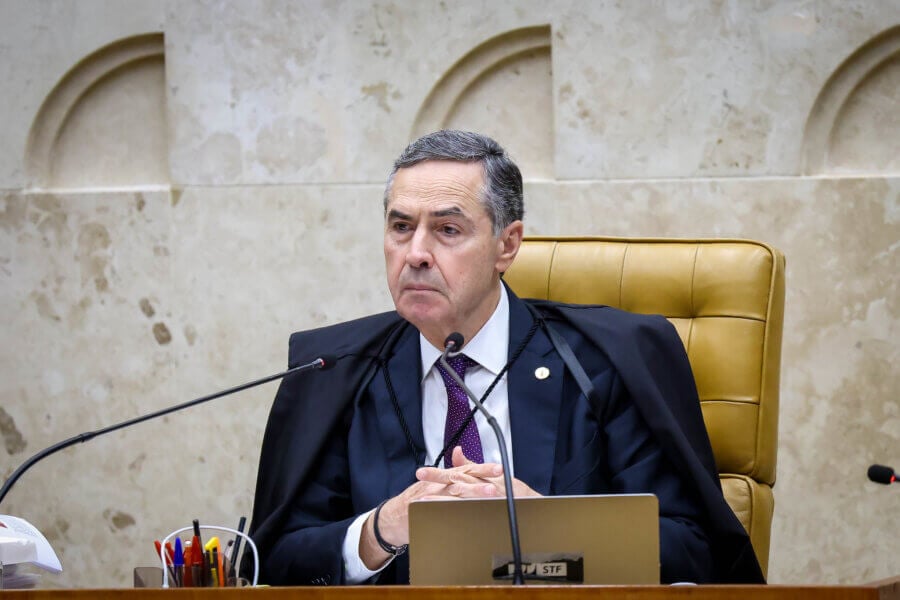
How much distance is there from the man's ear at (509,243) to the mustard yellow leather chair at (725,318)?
25 cm

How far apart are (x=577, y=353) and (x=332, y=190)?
52.1 inches

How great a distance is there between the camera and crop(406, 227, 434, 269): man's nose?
205 centimetres

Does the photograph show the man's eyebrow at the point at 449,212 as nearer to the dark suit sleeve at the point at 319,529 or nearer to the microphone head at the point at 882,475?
the dark suit sleeve at the point at 319,529

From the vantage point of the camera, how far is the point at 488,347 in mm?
2180

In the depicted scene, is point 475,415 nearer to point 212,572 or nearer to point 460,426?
point 460,426

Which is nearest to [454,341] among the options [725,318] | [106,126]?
[725,318]

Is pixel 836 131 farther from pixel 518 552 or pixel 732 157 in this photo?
pixel 518 552

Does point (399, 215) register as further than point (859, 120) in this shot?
No

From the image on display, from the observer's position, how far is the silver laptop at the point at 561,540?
1.42 metres

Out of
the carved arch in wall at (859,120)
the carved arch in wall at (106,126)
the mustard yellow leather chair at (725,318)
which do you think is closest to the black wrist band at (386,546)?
the mustard yellow leather chair at (725,318)

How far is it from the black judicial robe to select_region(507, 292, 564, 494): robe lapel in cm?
3

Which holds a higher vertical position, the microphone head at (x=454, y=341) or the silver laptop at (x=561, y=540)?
the microphone head at (x=454, y=341)

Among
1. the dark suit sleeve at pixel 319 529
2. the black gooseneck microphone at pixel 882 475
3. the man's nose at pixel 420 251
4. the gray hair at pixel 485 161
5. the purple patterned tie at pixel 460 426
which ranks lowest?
the dark suit sleeve at pixel 319 529

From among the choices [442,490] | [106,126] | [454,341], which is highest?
[106,126]
